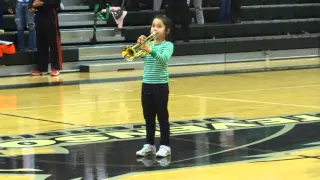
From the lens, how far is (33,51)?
16312 millimetres

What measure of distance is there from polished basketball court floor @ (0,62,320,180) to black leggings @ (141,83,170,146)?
0.81 feet

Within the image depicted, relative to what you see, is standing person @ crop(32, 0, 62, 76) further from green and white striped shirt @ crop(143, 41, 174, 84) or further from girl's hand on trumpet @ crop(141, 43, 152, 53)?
girl's hand on trumpet @ crop(141, 43, 152, 53)

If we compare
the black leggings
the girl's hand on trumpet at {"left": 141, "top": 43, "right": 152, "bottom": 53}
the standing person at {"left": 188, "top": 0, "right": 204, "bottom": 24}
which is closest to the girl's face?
the girl's hand on trumpet at {"left": 141, "top": 43, "right": 152, "bottom": 53}

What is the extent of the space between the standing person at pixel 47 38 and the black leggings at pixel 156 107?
8.75m

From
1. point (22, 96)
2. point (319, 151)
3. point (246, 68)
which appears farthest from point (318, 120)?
point (246, 68)

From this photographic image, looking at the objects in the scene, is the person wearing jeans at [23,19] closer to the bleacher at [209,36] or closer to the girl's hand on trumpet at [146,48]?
the bleacher at [209,36]

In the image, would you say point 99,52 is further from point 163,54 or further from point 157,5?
point 163,54

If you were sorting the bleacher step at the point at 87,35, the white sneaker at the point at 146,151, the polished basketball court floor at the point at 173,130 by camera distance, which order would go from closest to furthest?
the polished basketball court floor at the point at 173,130 → the white sneaker at the point at 146,151 → the bleacher step at the point at 87,35

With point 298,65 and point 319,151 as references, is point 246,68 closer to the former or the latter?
point 298,65

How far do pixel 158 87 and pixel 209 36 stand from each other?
507 inches

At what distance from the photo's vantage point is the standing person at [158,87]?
7145 mm

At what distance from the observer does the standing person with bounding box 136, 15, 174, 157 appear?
7145 mm

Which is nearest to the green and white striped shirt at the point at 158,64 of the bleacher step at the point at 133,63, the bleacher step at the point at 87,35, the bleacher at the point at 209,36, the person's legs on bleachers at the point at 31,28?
the bleacher at the point at 209,36

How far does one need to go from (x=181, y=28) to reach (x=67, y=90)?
6.18m
